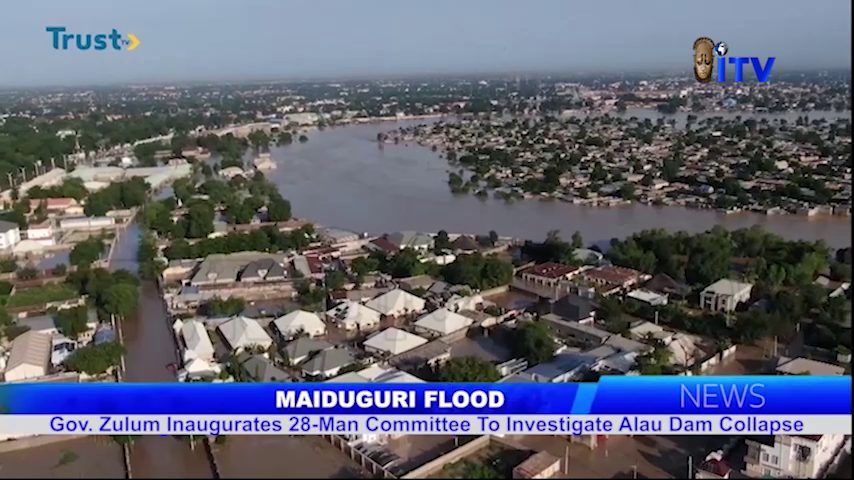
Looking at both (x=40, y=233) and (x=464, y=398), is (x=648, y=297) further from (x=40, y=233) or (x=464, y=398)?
(x=40, y=233)

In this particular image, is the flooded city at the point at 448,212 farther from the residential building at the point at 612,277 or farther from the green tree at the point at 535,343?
the green tree at the point at 535,343

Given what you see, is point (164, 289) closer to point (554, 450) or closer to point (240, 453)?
point (554, 450)

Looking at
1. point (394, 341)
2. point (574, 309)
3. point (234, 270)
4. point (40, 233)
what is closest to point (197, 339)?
point (394, 341)

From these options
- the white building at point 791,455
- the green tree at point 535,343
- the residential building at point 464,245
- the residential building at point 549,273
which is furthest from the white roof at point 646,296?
the white building at point 791,455

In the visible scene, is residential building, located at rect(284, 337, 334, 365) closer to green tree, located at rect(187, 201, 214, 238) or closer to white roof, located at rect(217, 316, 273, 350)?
white roof, located at rect(217, 316, 273, 350)

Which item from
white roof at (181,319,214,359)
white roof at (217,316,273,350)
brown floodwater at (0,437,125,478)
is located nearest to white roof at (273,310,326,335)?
white roof at (217,316,273,350)

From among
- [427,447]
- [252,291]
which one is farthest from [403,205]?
[427,447]
